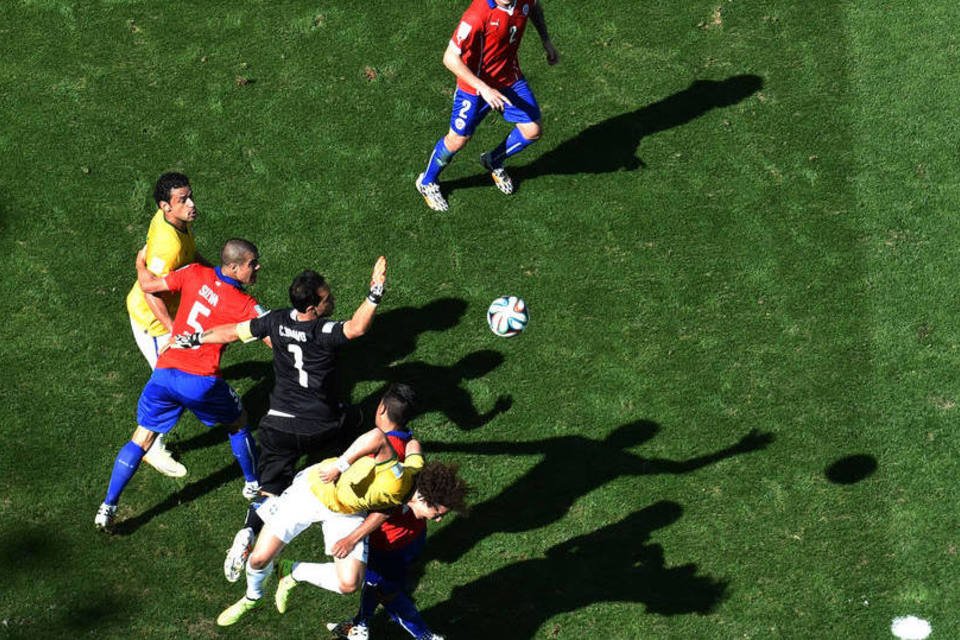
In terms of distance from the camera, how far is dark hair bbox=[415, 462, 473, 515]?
8.70m

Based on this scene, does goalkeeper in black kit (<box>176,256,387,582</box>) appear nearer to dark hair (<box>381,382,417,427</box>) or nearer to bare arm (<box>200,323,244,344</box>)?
bare arm (<box>200,323,244,344</box>)

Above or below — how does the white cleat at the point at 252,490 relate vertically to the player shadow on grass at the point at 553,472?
above

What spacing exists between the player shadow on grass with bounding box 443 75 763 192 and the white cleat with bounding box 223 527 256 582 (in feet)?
16.0

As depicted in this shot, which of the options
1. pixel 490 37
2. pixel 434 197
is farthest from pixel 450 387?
pixel 490 37

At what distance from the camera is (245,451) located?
10664mm

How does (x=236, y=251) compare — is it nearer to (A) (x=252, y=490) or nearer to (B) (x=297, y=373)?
(B) (x=297, y=373)

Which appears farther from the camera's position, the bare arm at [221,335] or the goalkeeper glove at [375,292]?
the bare arm at [221,335]

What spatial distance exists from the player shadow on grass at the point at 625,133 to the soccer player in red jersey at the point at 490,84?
1.28ft

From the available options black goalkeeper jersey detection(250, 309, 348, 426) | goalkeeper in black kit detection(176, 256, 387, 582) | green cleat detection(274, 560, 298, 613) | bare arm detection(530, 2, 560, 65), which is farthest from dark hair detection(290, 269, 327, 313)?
bare arm detection(530, 2, 560, 65)

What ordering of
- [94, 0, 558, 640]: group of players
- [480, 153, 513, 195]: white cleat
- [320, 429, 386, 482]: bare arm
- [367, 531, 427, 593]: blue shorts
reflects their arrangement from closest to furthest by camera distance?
[320, 429, 386, 482]: bare arm
[94, 0, 558, 640]: group of players
[367, 531, 427, 593]: blue shorts
[480, 153, 513, 195]: white cleat

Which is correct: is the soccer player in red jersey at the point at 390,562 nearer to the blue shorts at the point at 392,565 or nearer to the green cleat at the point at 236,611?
the blue shorts at the point at 392,565

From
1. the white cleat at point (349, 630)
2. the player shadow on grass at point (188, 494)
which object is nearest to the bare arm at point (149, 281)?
A: the player shadow on grass at point (188, 494)

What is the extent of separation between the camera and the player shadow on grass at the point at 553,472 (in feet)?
35.5

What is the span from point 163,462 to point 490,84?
5.19 m
